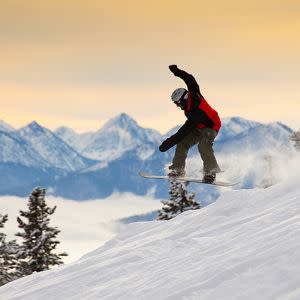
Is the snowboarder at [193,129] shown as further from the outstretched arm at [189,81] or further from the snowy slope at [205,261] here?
the snowy slope at [205,261]

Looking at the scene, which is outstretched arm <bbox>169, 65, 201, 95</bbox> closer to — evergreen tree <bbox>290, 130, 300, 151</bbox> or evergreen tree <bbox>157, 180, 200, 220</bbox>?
evergreen tree <bbox>157, 180, 200, 220</bbox>

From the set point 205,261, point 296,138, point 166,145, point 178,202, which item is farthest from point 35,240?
point 205,261

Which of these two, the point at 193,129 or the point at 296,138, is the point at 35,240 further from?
the point at 193,129

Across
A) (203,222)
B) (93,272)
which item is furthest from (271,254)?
(203,222)

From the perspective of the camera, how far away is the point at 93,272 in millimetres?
8906

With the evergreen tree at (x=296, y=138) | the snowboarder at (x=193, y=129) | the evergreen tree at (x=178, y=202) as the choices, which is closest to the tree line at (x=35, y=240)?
the evergreen tree at (x=178, y=202)

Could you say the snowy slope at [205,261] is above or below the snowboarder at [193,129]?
below

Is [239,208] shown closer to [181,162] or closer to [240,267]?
[181,162]

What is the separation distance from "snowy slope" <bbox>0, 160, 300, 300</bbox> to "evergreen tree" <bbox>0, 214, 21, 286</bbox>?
31427mm

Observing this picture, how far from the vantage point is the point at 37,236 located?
4188 centimetres

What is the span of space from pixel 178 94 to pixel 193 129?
106cm

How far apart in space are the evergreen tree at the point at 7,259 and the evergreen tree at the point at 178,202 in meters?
11.2

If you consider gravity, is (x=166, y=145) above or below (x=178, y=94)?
below

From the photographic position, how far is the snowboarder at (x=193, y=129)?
12.0 m
